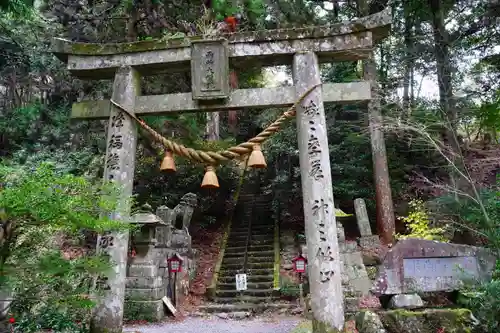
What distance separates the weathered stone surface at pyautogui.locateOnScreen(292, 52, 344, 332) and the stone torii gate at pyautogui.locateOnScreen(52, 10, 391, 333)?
13 mm

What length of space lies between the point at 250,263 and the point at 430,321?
7.00 m

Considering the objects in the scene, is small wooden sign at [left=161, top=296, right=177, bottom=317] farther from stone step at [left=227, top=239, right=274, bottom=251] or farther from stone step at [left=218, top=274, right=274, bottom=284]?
stone step at [left=227, top=239, right=274, bottom=251]

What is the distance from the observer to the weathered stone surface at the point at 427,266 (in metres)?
6.07

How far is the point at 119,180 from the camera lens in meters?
5.48

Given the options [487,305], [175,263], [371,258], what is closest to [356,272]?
[371,258]

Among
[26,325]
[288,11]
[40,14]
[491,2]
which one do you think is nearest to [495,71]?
[491,2]

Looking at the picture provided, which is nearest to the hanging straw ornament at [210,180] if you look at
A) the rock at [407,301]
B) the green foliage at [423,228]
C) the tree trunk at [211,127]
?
the rock at [407,301]

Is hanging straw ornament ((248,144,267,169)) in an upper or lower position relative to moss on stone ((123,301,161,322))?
upper

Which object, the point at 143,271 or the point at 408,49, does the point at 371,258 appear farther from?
the point at 408,49

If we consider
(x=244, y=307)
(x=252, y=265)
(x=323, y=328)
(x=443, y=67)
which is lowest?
(x=244, y=307)

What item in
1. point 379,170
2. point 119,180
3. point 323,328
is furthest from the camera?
point 379,170

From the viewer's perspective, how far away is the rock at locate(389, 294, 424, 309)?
5.92m

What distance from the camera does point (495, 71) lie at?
1252cm

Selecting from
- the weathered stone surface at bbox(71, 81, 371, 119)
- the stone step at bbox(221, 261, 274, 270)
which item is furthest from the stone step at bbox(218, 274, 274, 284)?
the weathered stone surface at bbox(71, 81, 371, 119)
